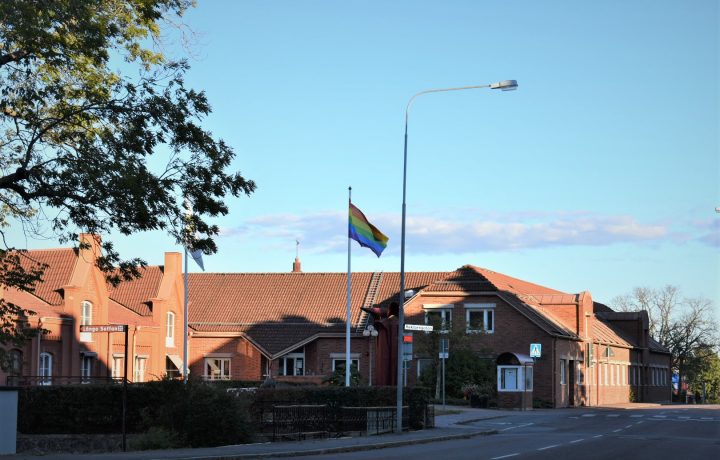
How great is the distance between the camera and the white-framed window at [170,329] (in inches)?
2344

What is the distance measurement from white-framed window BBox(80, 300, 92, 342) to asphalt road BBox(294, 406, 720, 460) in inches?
830

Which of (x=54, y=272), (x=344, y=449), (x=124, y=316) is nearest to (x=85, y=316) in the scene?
(x=54, y=272)

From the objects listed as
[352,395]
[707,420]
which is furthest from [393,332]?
[707,420]

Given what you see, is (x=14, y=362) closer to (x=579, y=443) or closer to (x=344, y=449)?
(x=344, y=449)

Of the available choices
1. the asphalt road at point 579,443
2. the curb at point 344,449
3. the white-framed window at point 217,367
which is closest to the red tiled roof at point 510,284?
the white-framed window at point 217,367

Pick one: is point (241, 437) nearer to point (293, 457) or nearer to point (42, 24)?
point (293, 457)

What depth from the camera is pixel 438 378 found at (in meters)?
54.2

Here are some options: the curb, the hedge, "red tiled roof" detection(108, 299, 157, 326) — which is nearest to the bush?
the hedge

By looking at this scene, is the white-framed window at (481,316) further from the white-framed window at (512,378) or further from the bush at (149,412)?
the bush at (149,412)

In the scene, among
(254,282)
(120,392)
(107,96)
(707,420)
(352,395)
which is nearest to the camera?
(107,96)

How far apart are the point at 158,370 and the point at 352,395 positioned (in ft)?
93.7

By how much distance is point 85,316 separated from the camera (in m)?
51.0

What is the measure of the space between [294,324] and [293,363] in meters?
2.73

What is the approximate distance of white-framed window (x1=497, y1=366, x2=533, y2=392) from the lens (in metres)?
52.8
